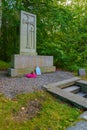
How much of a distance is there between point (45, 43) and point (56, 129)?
6.47m

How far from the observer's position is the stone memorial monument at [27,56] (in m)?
5.75

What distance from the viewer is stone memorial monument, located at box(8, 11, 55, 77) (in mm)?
5750

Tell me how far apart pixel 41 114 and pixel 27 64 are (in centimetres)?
320

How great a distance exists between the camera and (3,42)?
10875 millimetres

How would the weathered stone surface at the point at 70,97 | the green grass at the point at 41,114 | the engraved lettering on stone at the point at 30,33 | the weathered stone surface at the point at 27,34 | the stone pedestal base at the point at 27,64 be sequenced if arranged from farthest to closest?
the engraved lettering on stone at the point at 30,33 < the weathered stone surface at the point at 27,34 < the stone pedestal base at the point at 27,64 < the weathered stone surface at the point at 70,97 < the green grass at the point at 41,114

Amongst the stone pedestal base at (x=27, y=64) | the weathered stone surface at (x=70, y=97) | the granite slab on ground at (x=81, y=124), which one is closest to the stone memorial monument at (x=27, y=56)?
the stone pedestal base at (x=27, y=64)

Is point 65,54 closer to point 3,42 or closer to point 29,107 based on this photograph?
point 3,42

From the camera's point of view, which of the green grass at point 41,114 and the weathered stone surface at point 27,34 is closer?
the green grass at point 41,114

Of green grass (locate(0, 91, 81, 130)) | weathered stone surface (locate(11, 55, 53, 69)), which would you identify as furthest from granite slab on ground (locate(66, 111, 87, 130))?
weathered stone surface (locate(11, 55, 53, 69))

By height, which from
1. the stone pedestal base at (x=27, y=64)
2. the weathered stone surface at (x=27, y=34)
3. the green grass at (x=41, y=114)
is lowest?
the green grass at (x=41, y=114)

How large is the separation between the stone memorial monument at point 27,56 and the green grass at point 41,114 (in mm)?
2030

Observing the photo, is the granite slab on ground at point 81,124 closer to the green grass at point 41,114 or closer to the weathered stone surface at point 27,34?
the green grass at point 41,114

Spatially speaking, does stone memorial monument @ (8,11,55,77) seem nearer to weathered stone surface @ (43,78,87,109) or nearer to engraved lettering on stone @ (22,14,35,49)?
engraved lettering on stone @ (22,14,35,49)

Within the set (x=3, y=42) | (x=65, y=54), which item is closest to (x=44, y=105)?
(x=65, y=54)
